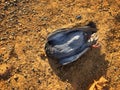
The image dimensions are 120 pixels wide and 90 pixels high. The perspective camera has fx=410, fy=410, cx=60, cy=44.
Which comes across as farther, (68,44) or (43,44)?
(43,44)

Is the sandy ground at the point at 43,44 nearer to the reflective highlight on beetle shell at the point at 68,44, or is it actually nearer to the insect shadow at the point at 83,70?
the insect shadow at the point at 83,70

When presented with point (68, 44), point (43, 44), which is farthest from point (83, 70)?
point (43, 44)

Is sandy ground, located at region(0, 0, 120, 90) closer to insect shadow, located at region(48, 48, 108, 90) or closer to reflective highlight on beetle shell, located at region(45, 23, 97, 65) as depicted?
insect shadow, located at region(48, 48, 108, 90)

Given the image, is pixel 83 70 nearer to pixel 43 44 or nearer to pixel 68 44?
pixel 68 44

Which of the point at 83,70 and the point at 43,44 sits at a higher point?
the point at 43,44

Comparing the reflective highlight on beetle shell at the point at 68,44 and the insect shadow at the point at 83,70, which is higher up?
the reflective highlight on beetle shell at the point at 68,44

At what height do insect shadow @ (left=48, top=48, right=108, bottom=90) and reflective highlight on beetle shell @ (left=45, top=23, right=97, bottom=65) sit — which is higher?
reflective highlight on beetle shell @ (left=45, top=23, right=97, bottom=65)

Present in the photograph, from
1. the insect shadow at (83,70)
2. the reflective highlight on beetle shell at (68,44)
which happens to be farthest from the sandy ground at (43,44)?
the reflective highlight on beetle shell at (68,44)

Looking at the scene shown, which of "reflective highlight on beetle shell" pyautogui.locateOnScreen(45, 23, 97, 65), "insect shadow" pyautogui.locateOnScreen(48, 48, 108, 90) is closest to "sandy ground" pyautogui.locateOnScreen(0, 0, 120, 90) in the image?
"insect shadow" pyautogui.locateOnScreen(48, 48, 108, 90)

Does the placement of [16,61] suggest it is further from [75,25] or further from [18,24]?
[75,25]
